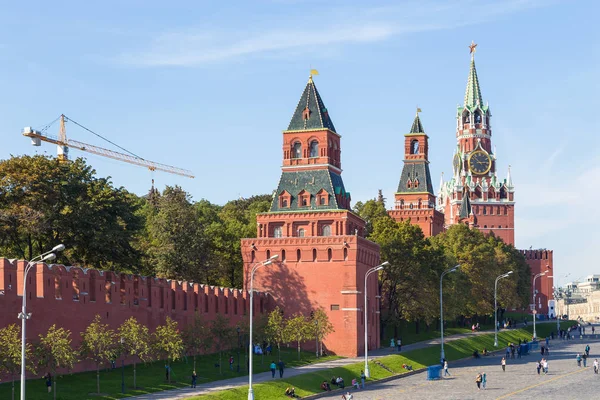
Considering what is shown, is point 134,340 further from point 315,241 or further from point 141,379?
point 315,241

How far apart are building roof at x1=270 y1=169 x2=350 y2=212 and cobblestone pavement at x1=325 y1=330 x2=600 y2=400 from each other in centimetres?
1749

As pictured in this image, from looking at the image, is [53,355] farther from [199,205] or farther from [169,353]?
[199,205]

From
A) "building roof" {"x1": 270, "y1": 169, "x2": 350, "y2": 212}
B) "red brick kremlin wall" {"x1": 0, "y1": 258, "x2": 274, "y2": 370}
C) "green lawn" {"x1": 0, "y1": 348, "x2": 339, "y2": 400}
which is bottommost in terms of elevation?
"green lawn" {"x1": 0, "y1": 348, "x2": 339, "y2": 400}

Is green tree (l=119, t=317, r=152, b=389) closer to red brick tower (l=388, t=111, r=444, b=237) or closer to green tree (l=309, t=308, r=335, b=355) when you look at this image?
green tree (l=309, t=308, r=335, b=355)

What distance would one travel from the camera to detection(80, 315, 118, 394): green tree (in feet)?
216

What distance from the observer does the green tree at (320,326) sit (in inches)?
3578

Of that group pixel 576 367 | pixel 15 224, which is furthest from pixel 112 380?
pixel 576 367

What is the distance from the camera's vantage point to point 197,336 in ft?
261

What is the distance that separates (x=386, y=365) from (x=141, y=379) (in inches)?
987

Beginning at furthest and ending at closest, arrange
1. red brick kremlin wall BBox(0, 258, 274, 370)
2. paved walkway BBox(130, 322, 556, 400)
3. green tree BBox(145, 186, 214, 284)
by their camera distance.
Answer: green tree BBox(145, 186, 214, 284), paved walkway BBox(130, 322, 556, 400), red brick kremlin wall BBox(0, 258, 274, 370)

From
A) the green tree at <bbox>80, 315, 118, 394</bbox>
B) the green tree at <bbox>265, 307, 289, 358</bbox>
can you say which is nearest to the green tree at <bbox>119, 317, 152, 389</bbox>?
the green tree at <bbox>80, 315, 118, 394</bbox>

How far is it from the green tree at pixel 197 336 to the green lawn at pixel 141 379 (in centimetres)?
92

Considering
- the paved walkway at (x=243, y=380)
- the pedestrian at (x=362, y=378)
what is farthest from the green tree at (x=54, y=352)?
the pedestrian at (x=362, y=378)

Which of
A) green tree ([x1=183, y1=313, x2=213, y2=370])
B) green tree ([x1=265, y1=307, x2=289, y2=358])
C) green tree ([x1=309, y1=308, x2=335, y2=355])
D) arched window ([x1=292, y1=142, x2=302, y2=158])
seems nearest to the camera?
green tree ([x1=183, y1=313, x2=213, y2=370])
